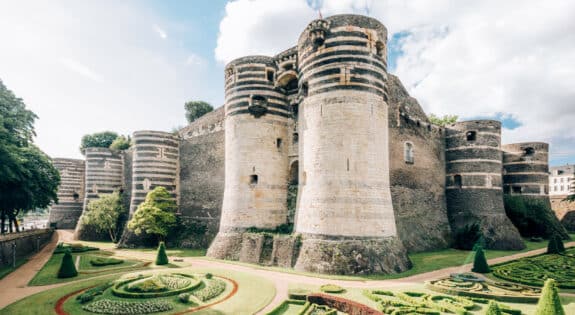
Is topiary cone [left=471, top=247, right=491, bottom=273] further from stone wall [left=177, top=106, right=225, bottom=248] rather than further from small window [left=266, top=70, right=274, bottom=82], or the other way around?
stone wall [left=177, top=106, right=225, bottom=248]

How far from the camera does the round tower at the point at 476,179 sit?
96.3 feet

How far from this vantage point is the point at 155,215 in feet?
103

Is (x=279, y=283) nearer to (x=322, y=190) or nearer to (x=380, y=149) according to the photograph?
(x=322, y=190)

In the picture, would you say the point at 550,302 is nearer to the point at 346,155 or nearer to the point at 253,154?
the point at 346,155

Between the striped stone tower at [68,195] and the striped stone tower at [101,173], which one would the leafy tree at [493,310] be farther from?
the striped stone tower at [68,195]

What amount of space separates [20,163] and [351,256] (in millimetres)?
19662

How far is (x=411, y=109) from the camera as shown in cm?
3127

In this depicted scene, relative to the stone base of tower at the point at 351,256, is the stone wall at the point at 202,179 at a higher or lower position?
higher

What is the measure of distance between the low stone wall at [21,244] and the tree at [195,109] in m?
30.1

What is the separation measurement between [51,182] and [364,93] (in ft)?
77.1

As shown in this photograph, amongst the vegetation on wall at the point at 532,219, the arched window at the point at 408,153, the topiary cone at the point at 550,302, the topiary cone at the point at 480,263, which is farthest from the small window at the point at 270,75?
the vegetation on wall at the point at 532,219

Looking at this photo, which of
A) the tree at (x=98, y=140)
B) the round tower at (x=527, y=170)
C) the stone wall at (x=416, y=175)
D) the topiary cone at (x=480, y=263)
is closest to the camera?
the topiary cone at (x=480, y=263)

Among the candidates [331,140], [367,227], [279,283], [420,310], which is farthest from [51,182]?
[420,310]

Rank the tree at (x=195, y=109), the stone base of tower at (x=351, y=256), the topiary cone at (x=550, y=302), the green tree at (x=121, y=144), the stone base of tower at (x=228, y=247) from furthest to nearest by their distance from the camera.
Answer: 1. the tree at (x=195, y=109)
2. the green tree at (x=121, y=144)
3. the stone base of tower at (x=228, y=247)
4. the stone base of tower at (x=351, y=256)
5. the topiary cone at (x=550, y=302)
